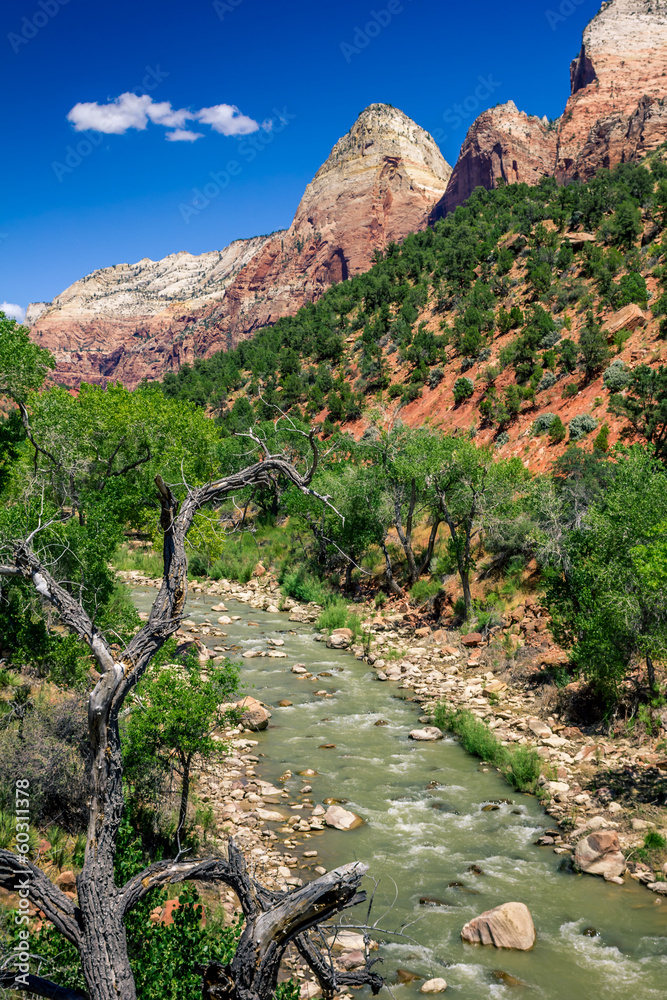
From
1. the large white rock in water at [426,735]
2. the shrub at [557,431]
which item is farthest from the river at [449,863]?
the shrub at [557,431]

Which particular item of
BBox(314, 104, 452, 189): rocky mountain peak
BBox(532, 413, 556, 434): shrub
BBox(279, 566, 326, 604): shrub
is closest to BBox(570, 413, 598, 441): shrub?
BBox(532, 413, 556, 434): shrub

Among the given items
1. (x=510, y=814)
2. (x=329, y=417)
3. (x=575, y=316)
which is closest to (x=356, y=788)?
(x=510, y=814)

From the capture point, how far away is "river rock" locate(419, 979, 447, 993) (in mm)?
7336

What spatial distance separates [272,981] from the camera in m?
3.48

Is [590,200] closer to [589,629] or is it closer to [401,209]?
[589,629]

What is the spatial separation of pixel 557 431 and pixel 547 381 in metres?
5.22

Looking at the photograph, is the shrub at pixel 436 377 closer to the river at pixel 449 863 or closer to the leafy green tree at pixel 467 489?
the leafy green tree at pixel 467 489

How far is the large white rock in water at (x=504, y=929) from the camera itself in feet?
26.7

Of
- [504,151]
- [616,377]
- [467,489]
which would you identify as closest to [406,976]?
[467,489]

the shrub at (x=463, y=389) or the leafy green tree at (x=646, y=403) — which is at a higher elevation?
the shrub at (x=463, y=389)

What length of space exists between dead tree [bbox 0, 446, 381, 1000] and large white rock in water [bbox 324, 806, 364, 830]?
7705 millimetres

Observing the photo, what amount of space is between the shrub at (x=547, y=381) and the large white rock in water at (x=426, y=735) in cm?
2279

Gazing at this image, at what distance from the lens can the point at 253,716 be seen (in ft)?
50.1

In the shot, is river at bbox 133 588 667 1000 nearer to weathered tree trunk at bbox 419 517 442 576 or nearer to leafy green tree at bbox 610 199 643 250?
weathered tree trunk at bbox 419 517 442 576
